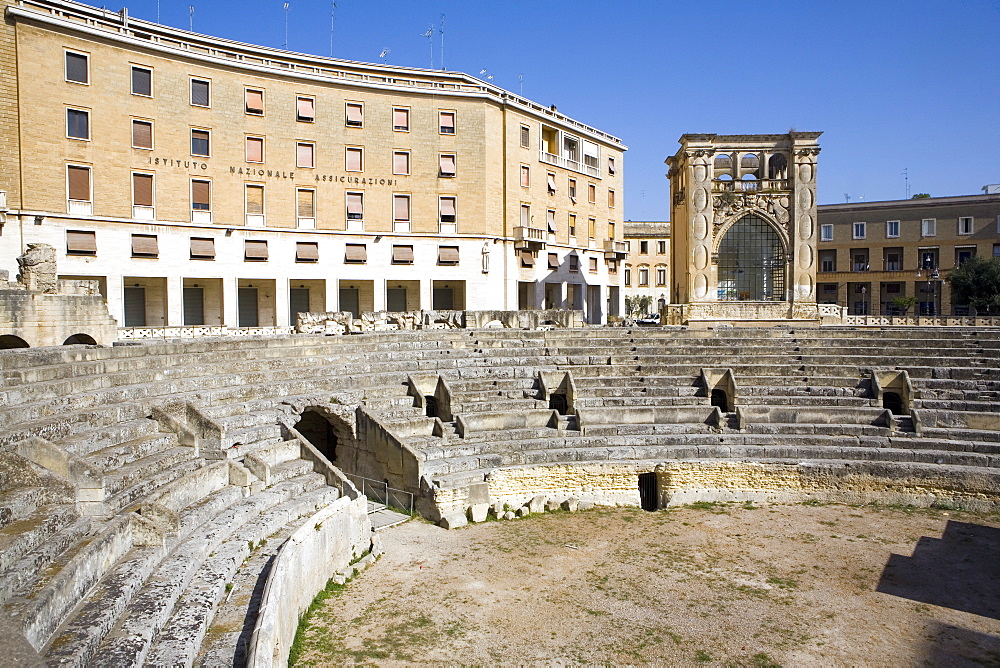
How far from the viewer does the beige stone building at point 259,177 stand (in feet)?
85.5

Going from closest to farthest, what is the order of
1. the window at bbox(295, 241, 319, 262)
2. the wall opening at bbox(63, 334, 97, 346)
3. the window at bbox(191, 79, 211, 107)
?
the wall opening at bbox(63, 334, 97, 346)
the window at bbox(191, 79, 211, 107)
the window at bbox(295, 241, 319, 262)

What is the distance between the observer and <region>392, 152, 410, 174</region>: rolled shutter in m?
33.1

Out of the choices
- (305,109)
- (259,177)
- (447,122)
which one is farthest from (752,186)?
(259,177)

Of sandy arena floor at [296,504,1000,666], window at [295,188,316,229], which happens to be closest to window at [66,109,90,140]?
window at [295,188,316,229]

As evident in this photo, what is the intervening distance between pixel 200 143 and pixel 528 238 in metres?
15.2

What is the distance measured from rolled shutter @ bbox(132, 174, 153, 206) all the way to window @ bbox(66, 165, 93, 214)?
1540 millimetres

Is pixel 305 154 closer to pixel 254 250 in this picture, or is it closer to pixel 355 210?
pixel 355 210

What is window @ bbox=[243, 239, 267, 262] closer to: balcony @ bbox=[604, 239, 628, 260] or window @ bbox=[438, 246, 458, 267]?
window @ bbox=[438, 246, 458, 267]

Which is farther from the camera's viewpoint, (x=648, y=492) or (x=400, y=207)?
(x=400, y=207)

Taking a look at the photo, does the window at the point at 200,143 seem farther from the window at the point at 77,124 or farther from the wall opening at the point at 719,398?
the wall opening at the point at 719,398

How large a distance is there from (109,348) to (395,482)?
6092 mm

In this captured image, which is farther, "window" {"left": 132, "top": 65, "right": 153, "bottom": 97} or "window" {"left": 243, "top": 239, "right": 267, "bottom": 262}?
"window" {"left": 243, "top": 239, "right": 267, "bottom": 262}

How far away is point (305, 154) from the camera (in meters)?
31.5

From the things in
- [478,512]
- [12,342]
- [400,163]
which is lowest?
[478,512]
